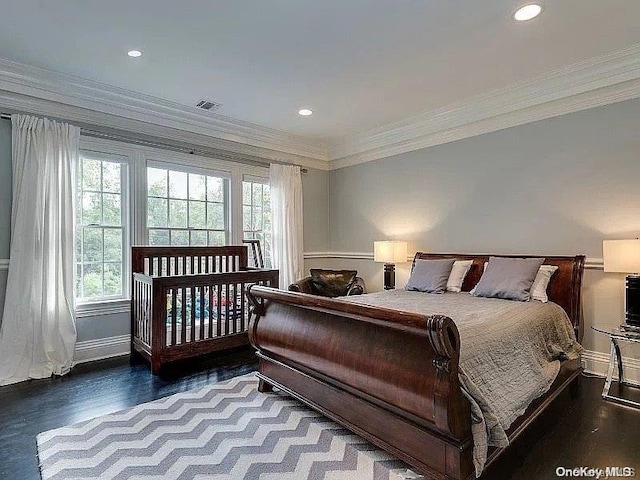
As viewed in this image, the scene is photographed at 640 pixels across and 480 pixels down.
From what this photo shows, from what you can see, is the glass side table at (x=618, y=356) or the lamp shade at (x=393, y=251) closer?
the glass side table at (x=618, y=356)

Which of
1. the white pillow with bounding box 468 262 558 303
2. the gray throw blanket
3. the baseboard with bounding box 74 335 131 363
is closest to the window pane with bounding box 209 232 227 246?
the baseboard with bounding box 74 335 131 363

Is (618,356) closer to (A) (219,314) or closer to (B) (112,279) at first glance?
(A) (219,314)

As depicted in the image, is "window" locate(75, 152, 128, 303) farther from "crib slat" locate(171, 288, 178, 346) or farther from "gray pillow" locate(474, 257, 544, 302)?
"gray pillow" locate(474, 257, 544, 302)

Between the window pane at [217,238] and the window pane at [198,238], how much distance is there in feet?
0.27

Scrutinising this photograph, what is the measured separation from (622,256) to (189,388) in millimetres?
3581

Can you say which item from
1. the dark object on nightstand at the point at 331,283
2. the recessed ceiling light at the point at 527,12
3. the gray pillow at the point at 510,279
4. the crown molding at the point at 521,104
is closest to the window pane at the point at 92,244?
the dark object on nightstand at the point at 331,283

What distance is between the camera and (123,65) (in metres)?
3.19

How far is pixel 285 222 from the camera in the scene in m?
5.23

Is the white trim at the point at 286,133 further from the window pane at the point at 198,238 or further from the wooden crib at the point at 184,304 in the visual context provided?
the wooden crib at the point at 184,304

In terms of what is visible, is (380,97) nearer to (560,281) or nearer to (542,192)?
(542,192)

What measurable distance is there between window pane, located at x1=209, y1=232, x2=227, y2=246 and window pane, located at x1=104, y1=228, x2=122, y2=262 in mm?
1045

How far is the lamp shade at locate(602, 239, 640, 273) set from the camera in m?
2.82

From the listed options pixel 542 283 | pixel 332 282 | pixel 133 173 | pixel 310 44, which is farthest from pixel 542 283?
pixel 133 173

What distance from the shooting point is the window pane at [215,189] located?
15.5 ft
